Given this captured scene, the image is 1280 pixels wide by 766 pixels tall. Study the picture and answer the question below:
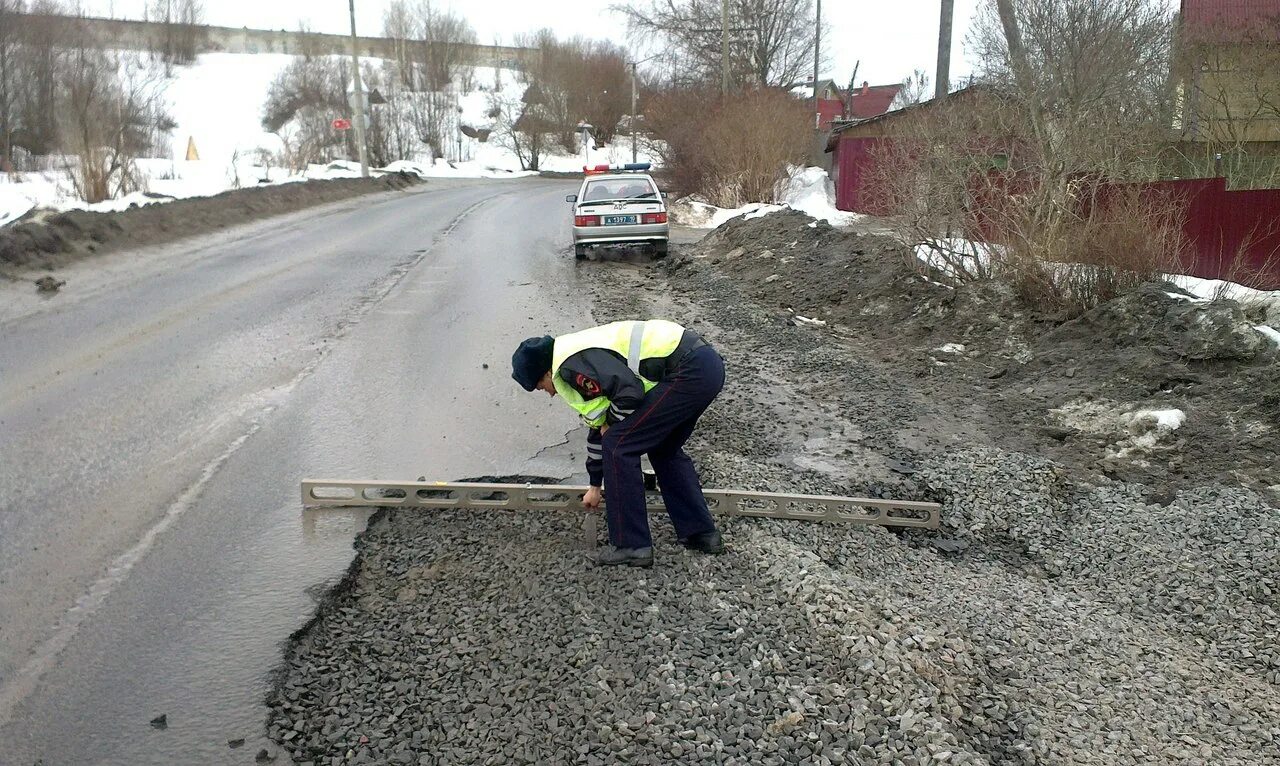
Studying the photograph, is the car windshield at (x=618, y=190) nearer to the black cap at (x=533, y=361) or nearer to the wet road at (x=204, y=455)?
the wet road at (x=204, y=455)

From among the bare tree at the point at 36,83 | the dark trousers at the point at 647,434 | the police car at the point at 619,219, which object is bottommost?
the dark trousers at the point at 647,434

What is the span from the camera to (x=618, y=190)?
1672 centimetres

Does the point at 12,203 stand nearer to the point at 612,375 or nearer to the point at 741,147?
the point at 741,147

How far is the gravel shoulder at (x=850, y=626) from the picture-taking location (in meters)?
3.24

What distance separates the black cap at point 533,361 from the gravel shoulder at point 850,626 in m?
0.92

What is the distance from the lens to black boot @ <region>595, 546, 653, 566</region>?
14.3 feet

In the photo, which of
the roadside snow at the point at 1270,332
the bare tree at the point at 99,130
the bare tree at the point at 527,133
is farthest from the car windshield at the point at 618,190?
the bare tree at the point at 527,133

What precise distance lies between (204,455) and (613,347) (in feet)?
10.9

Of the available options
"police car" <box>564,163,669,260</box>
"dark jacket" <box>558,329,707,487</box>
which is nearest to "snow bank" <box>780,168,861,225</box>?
"police car" <box>564,163,669,260</box>

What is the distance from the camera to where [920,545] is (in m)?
5.13

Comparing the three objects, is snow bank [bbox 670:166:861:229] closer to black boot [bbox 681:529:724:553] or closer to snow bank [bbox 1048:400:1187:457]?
snow bank [bbox 1048:400:1187:457]

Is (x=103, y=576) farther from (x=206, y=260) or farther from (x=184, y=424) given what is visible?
(x=206, y=260)

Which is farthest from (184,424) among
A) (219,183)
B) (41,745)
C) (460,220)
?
(219,183)

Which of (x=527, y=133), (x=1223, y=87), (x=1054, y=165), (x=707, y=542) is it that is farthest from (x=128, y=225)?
(x=527, y=133)
